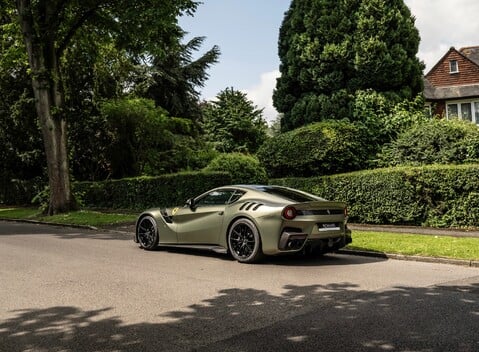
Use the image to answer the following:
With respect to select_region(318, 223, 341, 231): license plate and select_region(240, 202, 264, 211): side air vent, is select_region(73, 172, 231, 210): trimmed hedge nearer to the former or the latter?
select_region(240, 202, 264, 211): side air vent

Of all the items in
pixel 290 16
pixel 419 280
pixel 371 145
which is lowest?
pixel 419 280

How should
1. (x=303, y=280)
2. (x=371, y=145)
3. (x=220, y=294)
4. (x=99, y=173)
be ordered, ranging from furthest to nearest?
(x=99, y=173)
(x=371, y=145)
(x=303, y=280)
(x=220, y=294)

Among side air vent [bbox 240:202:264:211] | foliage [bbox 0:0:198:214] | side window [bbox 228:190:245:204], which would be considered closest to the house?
foliage [bbox 0:0:198:214]

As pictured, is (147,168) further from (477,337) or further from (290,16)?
(477,337)

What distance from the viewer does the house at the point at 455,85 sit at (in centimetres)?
3794

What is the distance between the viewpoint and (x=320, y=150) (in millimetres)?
16844

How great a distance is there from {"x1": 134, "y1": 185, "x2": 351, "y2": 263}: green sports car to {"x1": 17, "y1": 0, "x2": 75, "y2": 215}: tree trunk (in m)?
11.2

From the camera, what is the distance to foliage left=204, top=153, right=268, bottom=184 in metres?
21.3

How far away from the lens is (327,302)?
5.98 m

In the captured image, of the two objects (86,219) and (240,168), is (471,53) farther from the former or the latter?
(86,219)

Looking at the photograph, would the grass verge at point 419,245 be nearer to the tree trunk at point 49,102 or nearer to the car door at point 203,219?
the car door at point 203,219

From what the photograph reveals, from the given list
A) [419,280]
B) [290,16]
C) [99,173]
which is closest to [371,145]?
[290,16]

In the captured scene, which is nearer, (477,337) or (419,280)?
(477,337)

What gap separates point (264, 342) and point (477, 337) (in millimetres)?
1893
